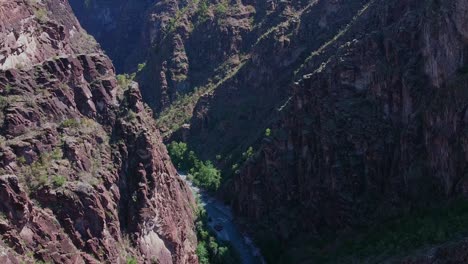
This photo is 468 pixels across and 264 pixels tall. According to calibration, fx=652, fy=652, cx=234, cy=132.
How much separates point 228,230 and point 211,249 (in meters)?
17.1

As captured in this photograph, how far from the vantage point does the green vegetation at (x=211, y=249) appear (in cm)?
12650

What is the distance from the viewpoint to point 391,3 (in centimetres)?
14362

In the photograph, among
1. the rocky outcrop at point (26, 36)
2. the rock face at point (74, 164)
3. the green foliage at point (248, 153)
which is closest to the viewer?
the rock face at point (74, 164)

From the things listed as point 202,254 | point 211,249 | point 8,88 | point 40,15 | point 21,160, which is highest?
point 40,15

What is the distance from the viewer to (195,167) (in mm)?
187250

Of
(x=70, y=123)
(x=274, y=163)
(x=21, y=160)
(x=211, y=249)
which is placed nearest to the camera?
(x=21, y=160)

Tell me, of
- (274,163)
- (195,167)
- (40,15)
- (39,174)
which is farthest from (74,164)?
(195,167)

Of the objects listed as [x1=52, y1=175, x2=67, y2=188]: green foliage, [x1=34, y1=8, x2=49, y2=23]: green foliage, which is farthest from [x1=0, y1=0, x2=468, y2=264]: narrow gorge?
[x1=34, y1=8, x2=49, y2=23]: green foliage

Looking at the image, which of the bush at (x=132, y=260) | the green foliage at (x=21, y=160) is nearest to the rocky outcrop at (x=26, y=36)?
the green foliage at (x=21, y=160)

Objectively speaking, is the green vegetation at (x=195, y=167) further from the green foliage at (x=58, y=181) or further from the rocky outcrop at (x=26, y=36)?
the green foliage at (x=58, y=181)

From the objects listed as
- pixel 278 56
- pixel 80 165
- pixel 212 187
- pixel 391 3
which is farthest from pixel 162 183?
pixel 278 56

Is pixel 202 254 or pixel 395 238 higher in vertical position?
pixel 202 254

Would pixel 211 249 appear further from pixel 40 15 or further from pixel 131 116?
pixel 40 15

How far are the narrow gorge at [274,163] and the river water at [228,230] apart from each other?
46 cm
